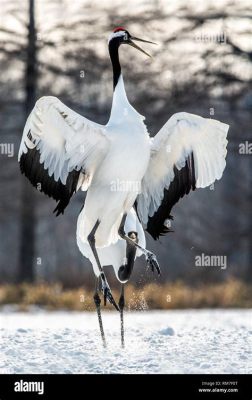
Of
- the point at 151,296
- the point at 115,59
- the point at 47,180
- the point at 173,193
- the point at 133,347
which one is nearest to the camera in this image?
the point at 47,180

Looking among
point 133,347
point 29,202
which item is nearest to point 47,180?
point 133,347

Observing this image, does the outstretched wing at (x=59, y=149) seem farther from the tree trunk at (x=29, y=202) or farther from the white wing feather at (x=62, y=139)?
the tree trunk at (x=29, y=202)

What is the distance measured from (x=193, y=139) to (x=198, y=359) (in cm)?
159

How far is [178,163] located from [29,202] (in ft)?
22.2

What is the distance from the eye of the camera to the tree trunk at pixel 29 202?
12.7 m

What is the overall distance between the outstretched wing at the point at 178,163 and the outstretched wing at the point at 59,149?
53 centimetres

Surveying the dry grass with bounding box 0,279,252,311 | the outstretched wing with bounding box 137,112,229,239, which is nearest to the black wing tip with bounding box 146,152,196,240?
the outstretched wing with bounding box 137,112,229,239

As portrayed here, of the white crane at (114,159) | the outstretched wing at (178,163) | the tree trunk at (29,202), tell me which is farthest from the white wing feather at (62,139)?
the tree trunk at (29,202)

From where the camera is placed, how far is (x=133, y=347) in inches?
268

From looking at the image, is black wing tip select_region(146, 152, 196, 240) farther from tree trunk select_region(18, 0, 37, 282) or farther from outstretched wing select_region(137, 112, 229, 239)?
tree trunk select_region(18, 0, 37, 282)

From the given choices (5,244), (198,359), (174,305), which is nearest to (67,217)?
(5,244)

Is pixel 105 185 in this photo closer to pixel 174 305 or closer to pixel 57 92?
pixel 174 305

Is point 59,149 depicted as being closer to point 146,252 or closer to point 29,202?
point 146,252

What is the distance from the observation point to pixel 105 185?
642cm
